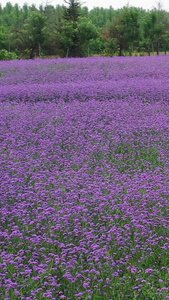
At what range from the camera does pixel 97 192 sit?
4270 millimetres

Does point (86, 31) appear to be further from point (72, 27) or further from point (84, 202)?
point (84, 202)

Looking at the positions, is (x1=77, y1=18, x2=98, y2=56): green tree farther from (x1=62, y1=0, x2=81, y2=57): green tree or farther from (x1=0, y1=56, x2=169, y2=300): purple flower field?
(x1=0, y1=56, x2=169, y2=300): purple flower field

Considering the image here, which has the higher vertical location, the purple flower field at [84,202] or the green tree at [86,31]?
the green tree at [86,31]

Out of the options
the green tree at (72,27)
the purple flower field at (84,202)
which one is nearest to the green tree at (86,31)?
the green tree at (72,27)

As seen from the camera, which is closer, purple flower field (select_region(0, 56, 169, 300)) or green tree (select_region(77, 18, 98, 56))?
purple flower field (select_region(0, 56, 169, 300))

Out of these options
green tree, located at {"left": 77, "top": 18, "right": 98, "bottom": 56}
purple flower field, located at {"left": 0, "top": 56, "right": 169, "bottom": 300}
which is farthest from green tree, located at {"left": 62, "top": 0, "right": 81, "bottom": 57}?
purple flower field, located at {"left": 0, "top": 56, "right": 169, "bottom": 300}

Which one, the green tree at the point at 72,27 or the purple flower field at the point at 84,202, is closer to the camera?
the purple flower field at the point at 84,202

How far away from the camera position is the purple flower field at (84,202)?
3119mm

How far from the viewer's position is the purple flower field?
10.2ft

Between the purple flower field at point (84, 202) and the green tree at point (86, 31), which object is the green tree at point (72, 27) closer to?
the green tree at point (86, 31)

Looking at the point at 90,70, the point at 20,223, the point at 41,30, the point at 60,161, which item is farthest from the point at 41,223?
the point at 41,30

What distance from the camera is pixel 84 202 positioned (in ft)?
13.9

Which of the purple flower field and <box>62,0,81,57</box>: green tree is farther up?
<box>62,0,81,57</box>: green tree

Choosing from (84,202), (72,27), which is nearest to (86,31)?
(72,27)
